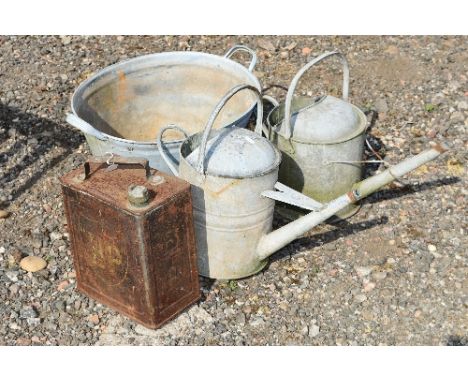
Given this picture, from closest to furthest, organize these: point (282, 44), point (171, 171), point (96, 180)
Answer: point (96, 180)
point (171, 171)
point (282, 44)

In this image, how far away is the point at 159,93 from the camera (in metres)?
4.65

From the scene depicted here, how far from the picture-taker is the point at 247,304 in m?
3.78

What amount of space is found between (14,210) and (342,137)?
6.72 ft

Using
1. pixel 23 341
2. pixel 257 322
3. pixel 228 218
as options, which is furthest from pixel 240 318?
pixel 23 341

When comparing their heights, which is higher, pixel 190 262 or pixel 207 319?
pixel 190 262

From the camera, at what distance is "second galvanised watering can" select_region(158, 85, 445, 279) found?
11.4 ft

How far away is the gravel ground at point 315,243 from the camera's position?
143 inches

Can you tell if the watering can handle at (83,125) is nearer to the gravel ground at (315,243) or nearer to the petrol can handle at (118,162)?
the petrol can handle at (118,162)

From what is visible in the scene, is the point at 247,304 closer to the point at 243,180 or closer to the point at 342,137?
the point at 243,180

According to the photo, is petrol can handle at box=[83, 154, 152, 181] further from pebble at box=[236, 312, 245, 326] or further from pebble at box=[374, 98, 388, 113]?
pebble at box=[374, 98, 388, 113]

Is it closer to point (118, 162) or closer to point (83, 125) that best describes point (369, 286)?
point (118, 162)

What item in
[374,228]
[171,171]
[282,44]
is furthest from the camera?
[282,44]
